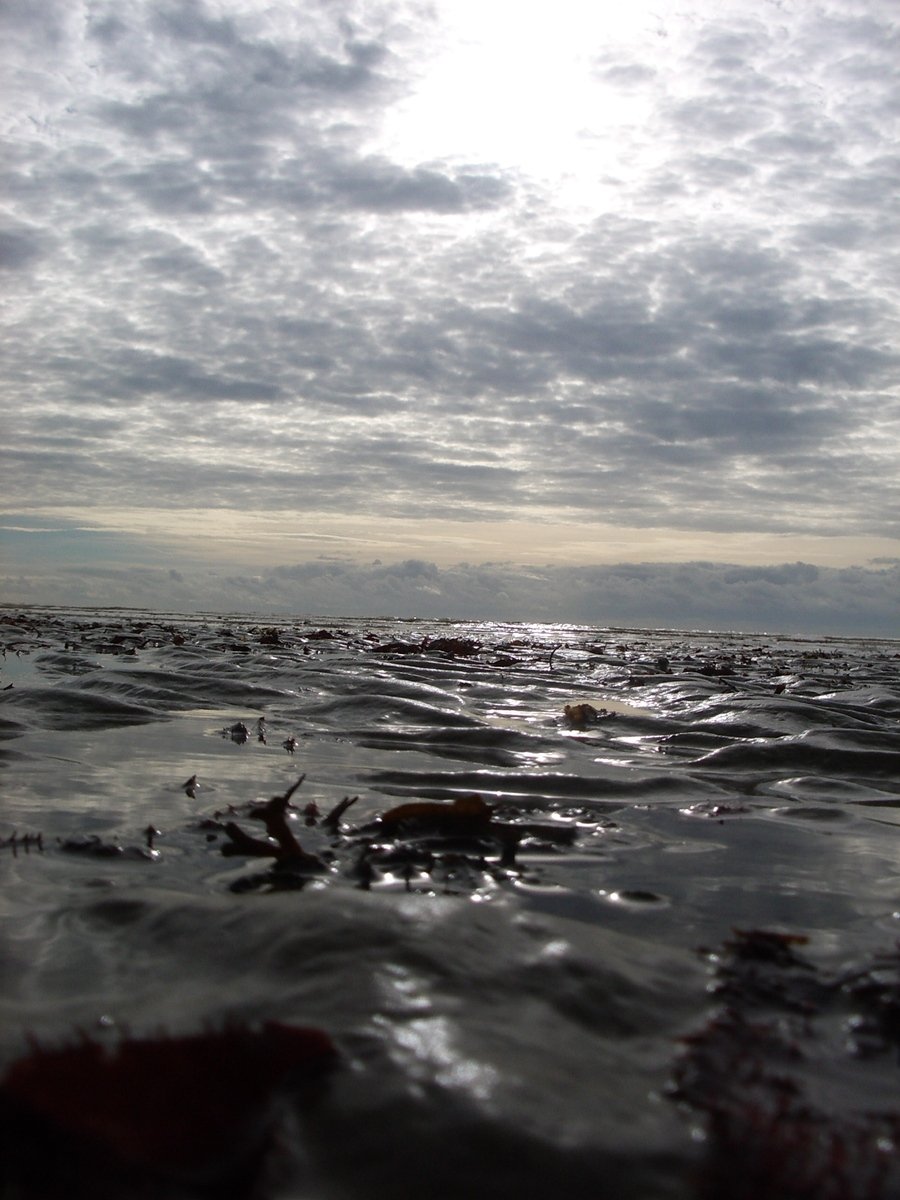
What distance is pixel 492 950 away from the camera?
1.88m

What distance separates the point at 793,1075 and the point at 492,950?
0.62m

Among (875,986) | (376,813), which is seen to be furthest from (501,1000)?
(376,813)

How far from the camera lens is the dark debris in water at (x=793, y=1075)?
1.19m

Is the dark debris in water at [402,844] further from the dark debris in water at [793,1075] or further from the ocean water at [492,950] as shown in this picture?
the dark debris in water at [793,1075]

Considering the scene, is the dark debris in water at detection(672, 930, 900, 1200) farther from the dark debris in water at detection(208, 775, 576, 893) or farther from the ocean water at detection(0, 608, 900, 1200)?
the dark debris in water at detection(208, 775, 576, 893)

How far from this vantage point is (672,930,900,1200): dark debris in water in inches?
47.0

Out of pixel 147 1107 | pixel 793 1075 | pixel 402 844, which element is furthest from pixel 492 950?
pixel 402 844

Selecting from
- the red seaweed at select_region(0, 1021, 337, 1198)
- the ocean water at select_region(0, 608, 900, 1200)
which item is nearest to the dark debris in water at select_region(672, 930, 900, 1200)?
the ocean water at select_region(0, 608, 900, 1200)

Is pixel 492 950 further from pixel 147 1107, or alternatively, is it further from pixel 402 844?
pixel 402 844

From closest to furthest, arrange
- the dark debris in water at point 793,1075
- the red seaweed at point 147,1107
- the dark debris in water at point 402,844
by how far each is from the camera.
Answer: the red seaweed at point 147,1107 < the dark debris in water at point 793,1075 < the dark debris in water at point 402,844

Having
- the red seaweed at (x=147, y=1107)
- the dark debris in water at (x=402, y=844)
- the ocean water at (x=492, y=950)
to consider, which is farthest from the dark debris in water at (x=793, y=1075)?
the dark debris in water at (x=402, y=844)

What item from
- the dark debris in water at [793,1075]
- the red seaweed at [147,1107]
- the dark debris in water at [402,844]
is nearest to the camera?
the red seaweed at [147,1107]

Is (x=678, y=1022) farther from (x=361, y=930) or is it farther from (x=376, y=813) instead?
(x=376, y=813)

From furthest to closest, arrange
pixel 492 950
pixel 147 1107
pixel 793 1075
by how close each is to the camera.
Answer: pixel 492 950, pixel 793 1075, pixel 147 1107
